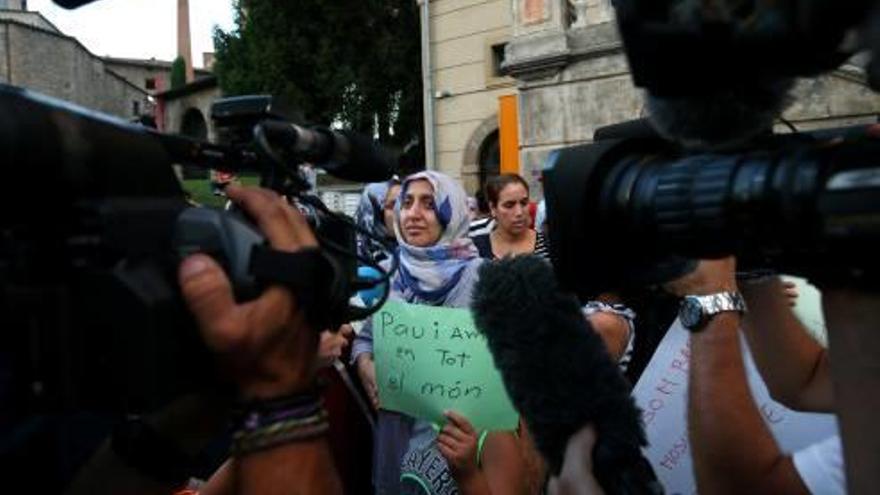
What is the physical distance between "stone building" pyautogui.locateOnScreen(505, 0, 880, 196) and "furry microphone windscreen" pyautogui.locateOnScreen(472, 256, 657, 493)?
28.6 ft

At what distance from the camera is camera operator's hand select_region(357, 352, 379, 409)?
2.80 m

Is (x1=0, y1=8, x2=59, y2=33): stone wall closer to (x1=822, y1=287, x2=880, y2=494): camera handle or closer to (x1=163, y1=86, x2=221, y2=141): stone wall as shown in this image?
(x1=163, y1=86, x2=221, y2=141): stone wall

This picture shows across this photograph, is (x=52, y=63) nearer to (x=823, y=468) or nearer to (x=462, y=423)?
(x=462, y=423)

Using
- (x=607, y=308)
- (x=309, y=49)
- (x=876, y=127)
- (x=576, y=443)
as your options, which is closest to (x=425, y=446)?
(x=607, y=308)

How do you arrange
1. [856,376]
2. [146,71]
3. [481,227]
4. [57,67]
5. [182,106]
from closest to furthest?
1. [856,376]
2. [481,227]
3. [57,67]
4. [182,106]
5. [146,71]

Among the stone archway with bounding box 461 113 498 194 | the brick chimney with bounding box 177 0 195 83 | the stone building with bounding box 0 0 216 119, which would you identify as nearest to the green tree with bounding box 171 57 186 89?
the brick chimney with bounding box 177 0 195 83

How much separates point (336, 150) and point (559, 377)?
1.49 ft

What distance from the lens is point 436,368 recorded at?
7.84ft

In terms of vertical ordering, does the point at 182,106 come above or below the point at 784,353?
above

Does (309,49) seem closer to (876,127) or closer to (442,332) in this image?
(442,332)

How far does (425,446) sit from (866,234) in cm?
185

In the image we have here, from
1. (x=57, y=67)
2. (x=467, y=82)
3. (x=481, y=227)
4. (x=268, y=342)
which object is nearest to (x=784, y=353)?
(x=268, y=342)

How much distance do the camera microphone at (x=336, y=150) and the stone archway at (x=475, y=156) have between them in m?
15.8

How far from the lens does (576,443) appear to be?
1.36 m
